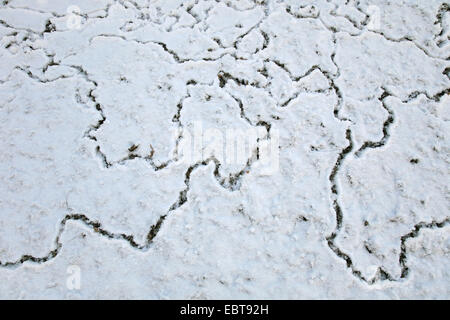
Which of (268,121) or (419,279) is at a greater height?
(268,121)

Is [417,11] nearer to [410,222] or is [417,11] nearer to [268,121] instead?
[268,121]

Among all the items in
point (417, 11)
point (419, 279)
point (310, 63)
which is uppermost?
point (417, 11)
